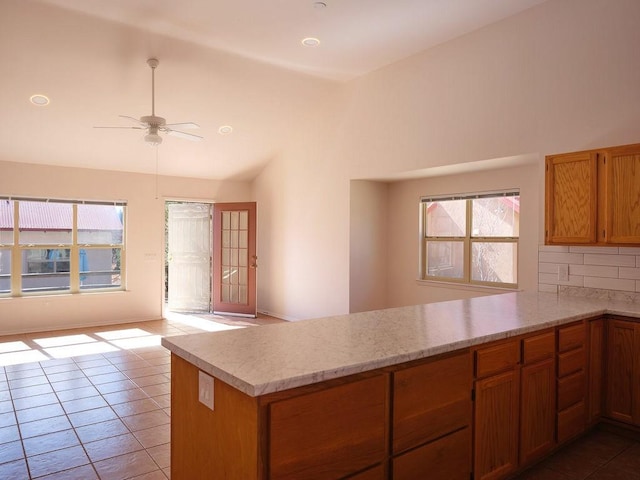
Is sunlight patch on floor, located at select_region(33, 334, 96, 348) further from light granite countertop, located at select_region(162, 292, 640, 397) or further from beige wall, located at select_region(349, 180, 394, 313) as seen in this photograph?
light granite countertop, located at select_region(162, 292, 640, 397)

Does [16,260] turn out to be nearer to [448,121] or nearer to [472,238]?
[448,121]

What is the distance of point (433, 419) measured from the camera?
201cm

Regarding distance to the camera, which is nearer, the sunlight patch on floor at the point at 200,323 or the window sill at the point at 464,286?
the window sill at the point at 464,286

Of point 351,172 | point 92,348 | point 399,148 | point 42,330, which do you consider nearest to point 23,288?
point 42,330

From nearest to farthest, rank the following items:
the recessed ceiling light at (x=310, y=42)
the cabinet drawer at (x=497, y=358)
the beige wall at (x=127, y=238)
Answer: the cabinet drawer at (x=497, y=358), the recessed ceiling light at (x=310, y=42), the beige wall at (x=127, y=238)

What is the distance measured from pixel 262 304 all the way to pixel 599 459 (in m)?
5.91

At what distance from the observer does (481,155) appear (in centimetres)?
455

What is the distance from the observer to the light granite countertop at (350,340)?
1581 mm

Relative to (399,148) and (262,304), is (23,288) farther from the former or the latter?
(399,148)

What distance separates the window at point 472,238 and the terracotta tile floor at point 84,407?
138 inches

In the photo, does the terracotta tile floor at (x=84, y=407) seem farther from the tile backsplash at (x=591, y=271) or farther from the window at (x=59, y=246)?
the tile backsplash at (x=591, y=271)

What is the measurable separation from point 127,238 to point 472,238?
5102 mm

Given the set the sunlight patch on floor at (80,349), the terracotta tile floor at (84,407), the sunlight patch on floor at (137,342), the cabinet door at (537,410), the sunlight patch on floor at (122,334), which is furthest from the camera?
the sunlight patch on floor at (122,334)

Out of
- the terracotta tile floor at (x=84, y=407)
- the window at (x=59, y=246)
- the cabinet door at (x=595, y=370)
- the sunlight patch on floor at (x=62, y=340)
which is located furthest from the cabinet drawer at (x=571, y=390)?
the window at (x=59, y=246)
